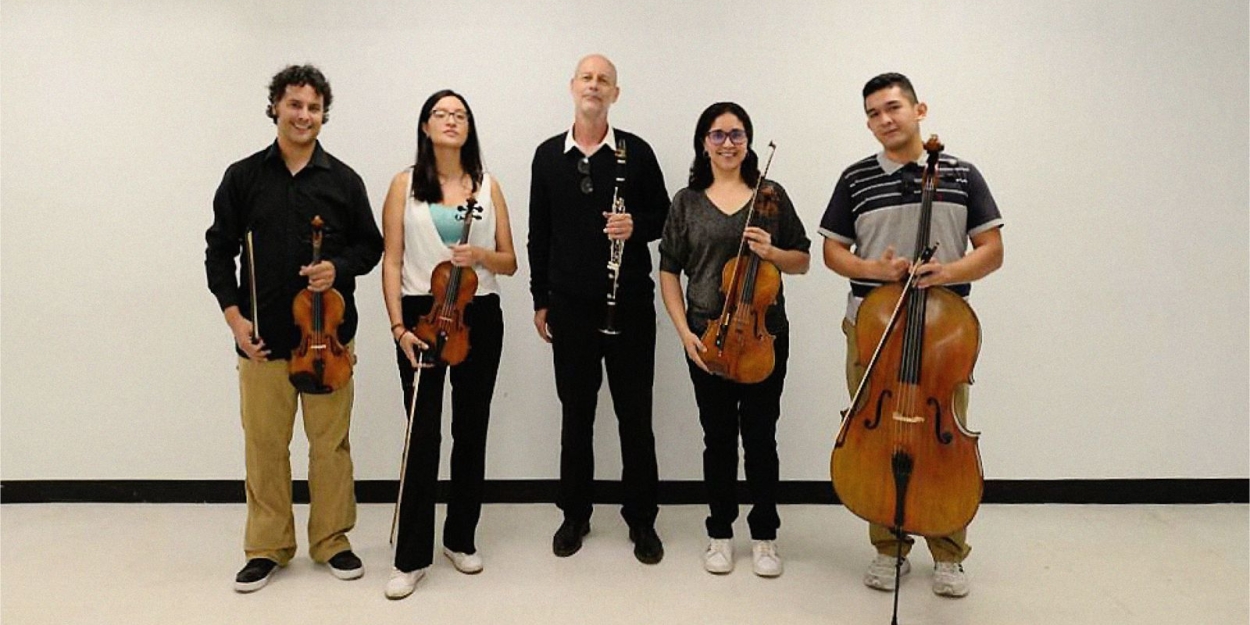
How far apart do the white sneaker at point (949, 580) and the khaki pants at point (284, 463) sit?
196cm

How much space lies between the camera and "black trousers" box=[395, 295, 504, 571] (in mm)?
2768

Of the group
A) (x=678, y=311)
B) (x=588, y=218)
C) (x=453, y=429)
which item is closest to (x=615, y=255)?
(x=588, y=218)

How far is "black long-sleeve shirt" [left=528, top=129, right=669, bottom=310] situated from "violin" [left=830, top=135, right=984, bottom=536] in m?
0.94

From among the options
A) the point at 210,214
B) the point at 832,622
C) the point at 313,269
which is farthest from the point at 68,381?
the point at 832,622

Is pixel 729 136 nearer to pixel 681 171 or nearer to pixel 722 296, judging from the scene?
pixel 722 296

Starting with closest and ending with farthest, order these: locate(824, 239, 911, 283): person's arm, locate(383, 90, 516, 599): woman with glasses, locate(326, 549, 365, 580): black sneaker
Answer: locate(824, 239, 911, 283): person's arm, locate(383, 90, 516, 599): woman with glasses, locate(326, 549, 365, 580): black sneaker

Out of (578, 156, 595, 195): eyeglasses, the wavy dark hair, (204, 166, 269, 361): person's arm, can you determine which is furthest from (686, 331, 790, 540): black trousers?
(204, 166, 269, 361): person's arm

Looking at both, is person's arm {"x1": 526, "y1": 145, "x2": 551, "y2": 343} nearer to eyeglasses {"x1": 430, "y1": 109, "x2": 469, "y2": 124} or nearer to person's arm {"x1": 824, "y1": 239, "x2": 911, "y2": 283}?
eyeglasses {"x1": 430, "y1": 109, "x2": 469, "y2": 124}

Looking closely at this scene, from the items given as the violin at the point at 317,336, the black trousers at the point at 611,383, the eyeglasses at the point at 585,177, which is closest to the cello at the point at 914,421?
the black trousers at the point at 611,383

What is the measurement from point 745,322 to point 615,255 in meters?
0.55

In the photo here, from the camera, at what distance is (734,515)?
9.66ft

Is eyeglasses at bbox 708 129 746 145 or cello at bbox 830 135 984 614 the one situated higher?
eyeglasses at bbox 708 129 746 145

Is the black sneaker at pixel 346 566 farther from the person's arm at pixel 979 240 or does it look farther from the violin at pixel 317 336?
the person's arm at pixel 979 240

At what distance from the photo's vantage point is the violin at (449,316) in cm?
265
